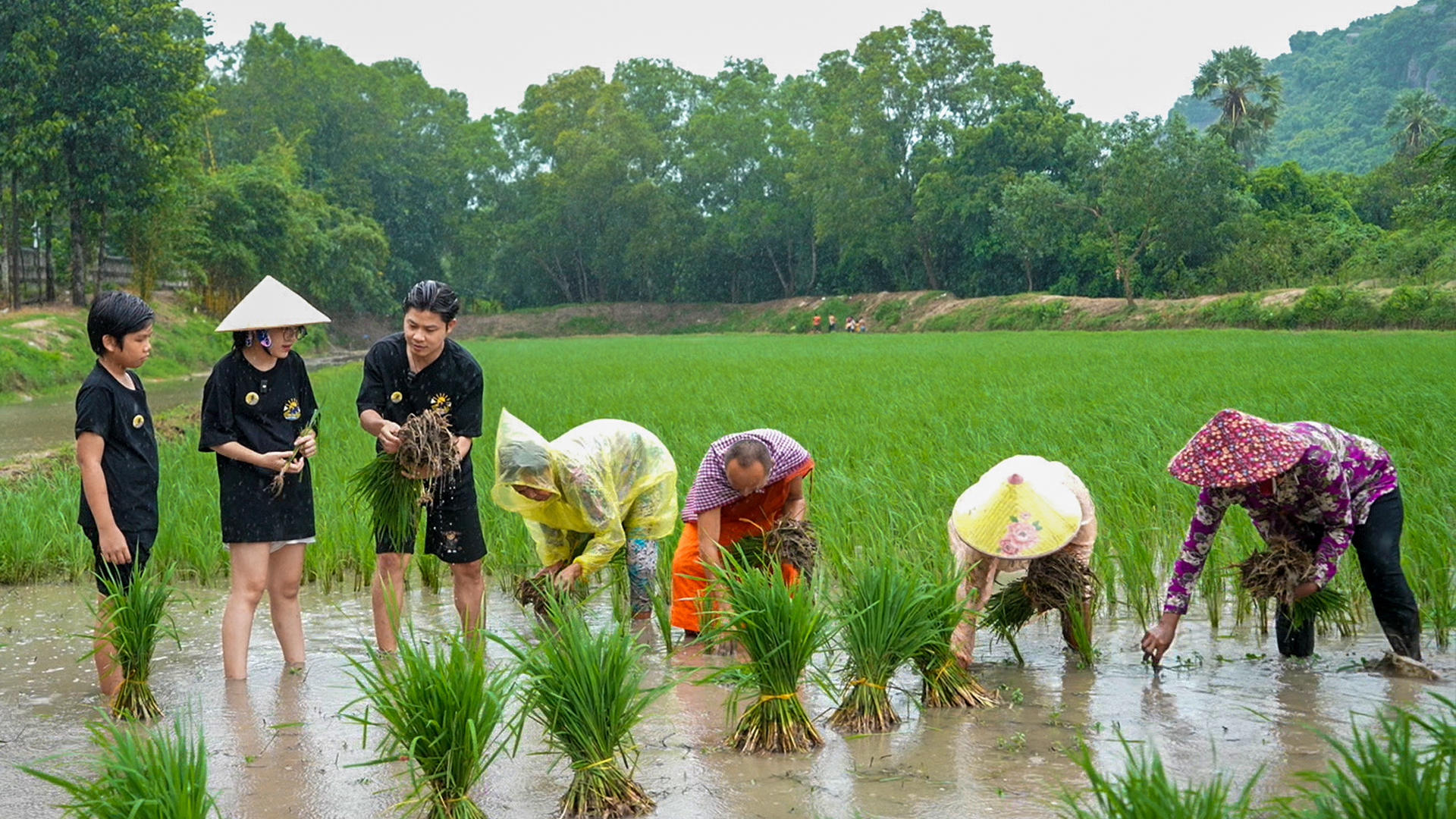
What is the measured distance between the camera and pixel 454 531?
4.18m

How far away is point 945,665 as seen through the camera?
11.7 ft

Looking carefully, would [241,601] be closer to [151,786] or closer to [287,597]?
[287,597]

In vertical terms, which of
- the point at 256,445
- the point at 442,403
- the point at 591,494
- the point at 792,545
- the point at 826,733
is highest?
the point at 442,403

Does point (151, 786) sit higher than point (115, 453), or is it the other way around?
point (115, 453)

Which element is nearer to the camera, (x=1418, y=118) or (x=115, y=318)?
(x=115, y=318)

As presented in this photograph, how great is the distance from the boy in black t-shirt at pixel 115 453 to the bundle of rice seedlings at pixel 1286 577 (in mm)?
3354

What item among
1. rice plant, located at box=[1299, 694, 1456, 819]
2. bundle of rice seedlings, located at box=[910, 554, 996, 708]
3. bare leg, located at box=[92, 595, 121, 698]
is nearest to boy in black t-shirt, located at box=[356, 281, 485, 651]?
bare leg, located at box=[92, 595, 121, 698]

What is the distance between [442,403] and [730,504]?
43.4 inches

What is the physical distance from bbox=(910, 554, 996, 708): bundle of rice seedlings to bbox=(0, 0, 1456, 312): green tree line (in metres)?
23.6

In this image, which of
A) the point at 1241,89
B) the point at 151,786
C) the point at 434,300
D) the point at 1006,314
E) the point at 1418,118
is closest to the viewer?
the point at 151,786

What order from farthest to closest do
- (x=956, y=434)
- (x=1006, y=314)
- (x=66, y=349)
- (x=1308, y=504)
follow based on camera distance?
(x=1006, y=314)
(x=66, y=349)
(x=956, y=434)
(x=1308, y=504)

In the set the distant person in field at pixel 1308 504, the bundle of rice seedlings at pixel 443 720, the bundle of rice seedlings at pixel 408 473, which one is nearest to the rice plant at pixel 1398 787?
the distant person in field at pixel 1308 504

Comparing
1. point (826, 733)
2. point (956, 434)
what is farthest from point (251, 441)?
point (956, 434)

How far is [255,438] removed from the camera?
3941 millimetres
